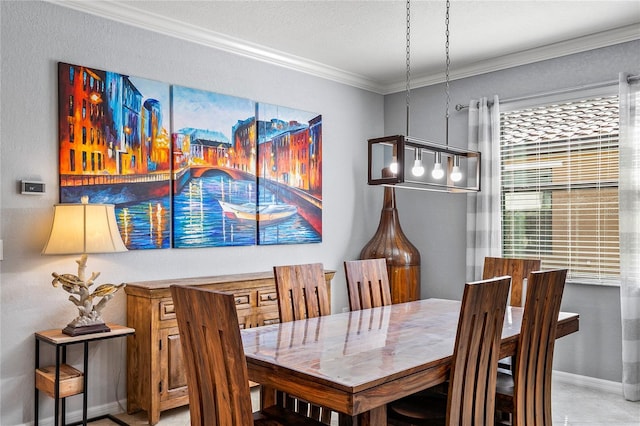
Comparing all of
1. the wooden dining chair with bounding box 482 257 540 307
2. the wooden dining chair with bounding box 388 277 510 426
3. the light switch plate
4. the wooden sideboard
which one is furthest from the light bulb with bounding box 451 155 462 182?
the light switch plate

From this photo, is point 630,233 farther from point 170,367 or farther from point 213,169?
point 170,367

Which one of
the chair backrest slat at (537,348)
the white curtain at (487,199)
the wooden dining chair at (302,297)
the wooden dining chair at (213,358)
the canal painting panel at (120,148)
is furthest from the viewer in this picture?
the white curtain at (487,199)

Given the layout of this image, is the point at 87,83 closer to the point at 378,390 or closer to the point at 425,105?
the point at 378,390

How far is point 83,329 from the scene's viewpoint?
3.11 meters

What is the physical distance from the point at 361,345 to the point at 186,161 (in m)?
2.22

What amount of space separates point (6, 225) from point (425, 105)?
3813mm

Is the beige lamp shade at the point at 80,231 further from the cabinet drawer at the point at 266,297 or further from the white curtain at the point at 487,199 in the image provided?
the white curtain at the point at 487,199

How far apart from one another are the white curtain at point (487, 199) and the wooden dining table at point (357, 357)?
5.56 ft

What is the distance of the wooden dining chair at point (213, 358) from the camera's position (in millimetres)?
1755

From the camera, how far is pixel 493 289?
2.11 meters

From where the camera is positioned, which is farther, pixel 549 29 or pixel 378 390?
pixel 549 29

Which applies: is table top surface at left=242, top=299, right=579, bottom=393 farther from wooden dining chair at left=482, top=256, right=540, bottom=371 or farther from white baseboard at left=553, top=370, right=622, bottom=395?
white baseboard at left=553, top=370, right=622, bottom=395

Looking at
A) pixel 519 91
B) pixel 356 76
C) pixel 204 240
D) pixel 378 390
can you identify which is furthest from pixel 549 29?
pixel 378 390

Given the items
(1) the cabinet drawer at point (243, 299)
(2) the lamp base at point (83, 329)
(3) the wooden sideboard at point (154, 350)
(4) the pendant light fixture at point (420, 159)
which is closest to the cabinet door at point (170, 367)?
(3) the wooden sideboard at point (154, 350)
